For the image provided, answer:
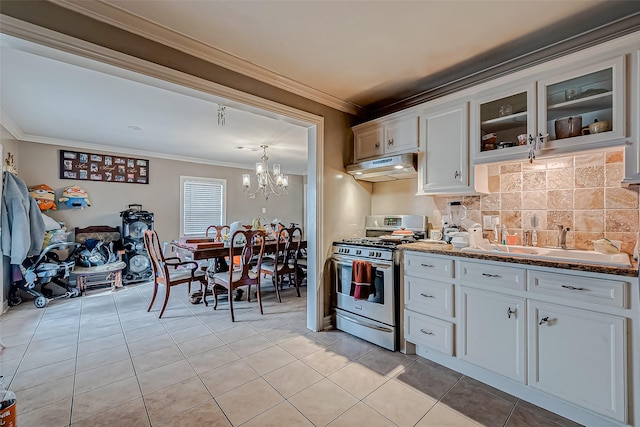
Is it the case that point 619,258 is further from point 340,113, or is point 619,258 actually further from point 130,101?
point 130,101

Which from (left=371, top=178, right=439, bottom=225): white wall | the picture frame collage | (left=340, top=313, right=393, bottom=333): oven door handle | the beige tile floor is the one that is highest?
the picture frame collage

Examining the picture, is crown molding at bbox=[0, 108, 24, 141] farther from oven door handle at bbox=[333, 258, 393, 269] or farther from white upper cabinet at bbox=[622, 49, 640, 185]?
white upper cabinet at bbox=[622, 49, 640, 185]

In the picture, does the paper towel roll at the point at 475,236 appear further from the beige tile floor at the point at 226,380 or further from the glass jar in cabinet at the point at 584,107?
the beige tile floor at the point at 226,380

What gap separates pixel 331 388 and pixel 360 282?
90 cm

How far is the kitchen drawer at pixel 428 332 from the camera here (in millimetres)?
2139

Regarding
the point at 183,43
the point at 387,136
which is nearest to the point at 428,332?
the point at 387,136

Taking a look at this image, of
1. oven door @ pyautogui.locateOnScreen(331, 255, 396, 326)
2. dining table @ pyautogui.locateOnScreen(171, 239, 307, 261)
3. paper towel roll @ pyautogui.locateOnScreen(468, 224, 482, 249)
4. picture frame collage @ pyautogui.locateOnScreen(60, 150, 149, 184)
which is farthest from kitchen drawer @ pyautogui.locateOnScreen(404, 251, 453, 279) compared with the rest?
picture frame collage @ pyautogui.locateOnScreen(60, 150, 149, 184)

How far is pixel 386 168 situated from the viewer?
9.41 feet

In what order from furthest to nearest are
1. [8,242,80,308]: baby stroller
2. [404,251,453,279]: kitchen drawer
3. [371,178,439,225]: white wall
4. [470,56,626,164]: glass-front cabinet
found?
[8,242,80,308]: baby stroller, [371,178,439,225]: white wall, [404,251,453,279]: kitchen drawer, [470,56,626,164]: glass-front cabinet

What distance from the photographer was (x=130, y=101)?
3.06m

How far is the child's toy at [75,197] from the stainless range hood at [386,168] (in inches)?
178

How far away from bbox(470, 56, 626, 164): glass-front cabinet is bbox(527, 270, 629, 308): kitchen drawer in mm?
849

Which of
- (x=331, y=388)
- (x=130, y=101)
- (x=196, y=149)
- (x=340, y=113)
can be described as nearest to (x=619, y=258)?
(x=331, y=388)

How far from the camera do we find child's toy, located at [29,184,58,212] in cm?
421
